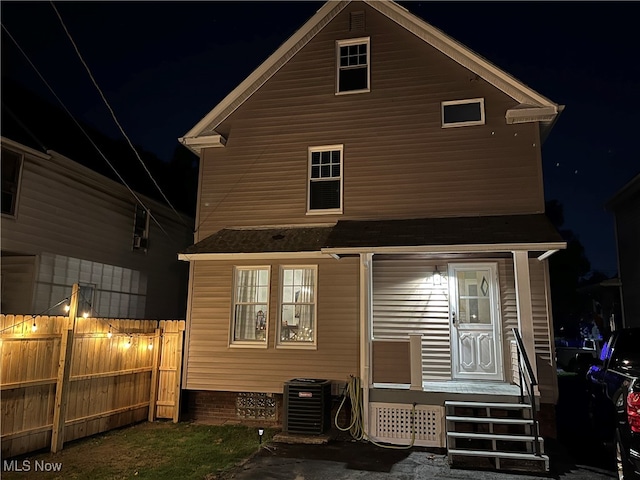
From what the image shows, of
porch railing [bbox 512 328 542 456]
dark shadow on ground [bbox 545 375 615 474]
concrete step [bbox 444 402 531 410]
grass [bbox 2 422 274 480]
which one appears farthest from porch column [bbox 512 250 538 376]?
grass [bbox 2 422 274 480]

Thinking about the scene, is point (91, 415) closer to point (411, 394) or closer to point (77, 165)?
point (411, 394)

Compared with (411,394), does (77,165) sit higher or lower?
higher

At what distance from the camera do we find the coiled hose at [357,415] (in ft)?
25.6

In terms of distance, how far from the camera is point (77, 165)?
472 inches

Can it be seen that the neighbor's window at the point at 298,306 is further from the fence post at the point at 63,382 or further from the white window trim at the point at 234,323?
the fence post at the point at 63,382

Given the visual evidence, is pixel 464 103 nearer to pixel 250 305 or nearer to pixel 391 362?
pixel 391 362

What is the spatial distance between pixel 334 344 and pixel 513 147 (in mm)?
5165

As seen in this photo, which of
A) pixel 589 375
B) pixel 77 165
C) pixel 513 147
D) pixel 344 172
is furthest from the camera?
pixel 77 165

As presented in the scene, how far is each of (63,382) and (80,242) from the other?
586cm

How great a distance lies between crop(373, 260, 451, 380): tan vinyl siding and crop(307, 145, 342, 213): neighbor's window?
64.4 inches

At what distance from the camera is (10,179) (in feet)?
34.4

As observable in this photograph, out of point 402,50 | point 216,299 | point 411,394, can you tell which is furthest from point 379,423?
point 402,50

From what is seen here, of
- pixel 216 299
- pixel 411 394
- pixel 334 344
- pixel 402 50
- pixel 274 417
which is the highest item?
pixel 402 50

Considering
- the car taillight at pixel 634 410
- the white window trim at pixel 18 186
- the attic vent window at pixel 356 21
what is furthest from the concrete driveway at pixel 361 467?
the attic vent window at pixel 356 21
